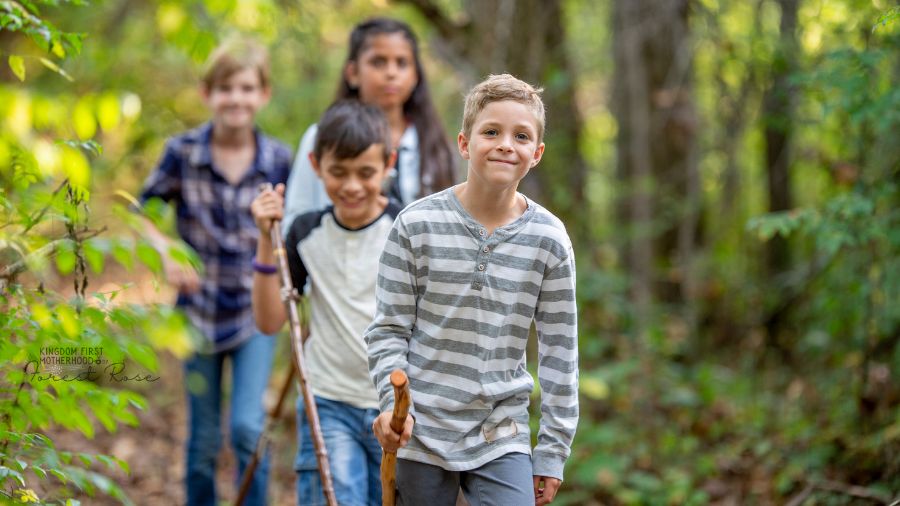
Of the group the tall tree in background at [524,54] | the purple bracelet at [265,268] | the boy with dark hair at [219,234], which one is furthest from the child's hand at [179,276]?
the tall tree in background at [524,54]

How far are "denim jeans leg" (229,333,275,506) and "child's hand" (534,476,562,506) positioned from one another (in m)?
2.04

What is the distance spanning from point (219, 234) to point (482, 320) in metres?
2.36

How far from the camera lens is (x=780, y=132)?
293 inches

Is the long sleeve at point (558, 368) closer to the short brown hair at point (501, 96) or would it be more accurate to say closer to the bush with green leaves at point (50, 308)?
the short brown hair at point (501, 96)

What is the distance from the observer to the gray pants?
7.90ft

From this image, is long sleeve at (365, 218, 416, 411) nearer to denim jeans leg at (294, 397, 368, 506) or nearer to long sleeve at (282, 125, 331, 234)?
denim jeans leg at (294, 397, 368, 506)

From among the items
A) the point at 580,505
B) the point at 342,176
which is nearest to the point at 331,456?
the point at 342,176

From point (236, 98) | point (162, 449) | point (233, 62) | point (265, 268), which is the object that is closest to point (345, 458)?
point (265, 268)

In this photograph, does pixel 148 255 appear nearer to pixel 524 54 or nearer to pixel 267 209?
pixel 267 209

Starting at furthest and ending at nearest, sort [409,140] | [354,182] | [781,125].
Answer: [781,125] < [409,140] < [354,182]

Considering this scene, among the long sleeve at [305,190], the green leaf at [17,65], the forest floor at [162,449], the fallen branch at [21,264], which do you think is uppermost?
the green leaf at [17,65]

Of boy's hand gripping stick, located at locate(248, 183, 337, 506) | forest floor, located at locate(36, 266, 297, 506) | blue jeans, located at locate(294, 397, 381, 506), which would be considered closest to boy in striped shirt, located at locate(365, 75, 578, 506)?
boy's hand gripping stick, located at locate(248, 183, 337, 506)

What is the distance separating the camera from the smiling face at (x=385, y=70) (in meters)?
3.73

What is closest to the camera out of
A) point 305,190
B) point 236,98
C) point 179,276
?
point 305,190
